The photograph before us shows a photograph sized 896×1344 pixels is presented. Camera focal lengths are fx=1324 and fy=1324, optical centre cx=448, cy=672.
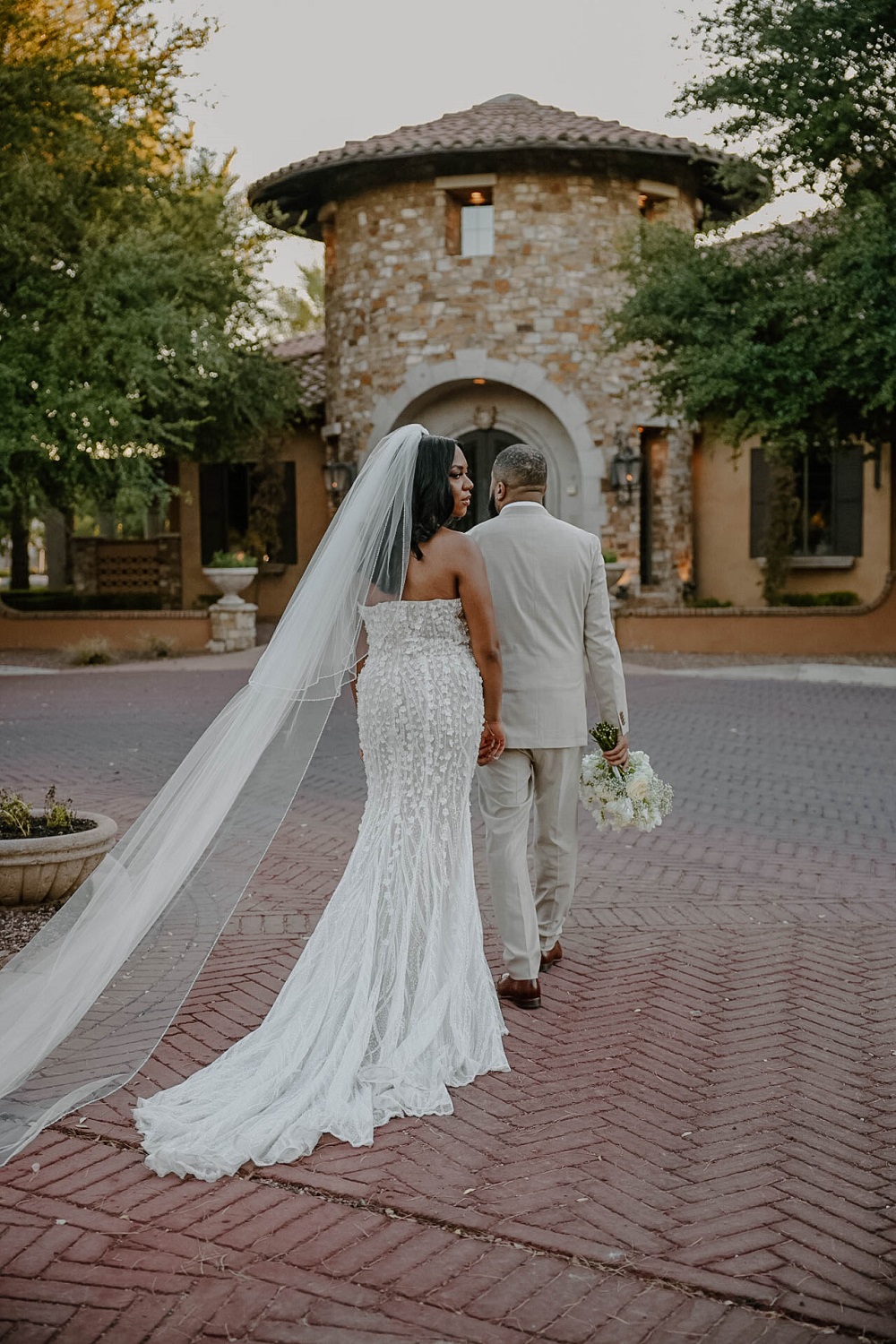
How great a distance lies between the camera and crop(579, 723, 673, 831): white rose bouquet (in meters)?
4.82

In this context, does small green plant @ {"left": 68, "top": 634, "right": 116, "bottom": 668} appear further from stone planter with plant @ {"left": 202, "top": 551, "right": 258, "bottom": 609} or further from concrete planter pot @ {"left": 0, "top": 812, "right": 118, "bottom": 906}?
concrete planter pot @ {"left": 0, "top": 812, "right": 118, "bottom": 906}

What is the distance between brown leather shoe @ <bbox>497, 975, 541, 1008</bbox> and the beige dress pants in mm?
29

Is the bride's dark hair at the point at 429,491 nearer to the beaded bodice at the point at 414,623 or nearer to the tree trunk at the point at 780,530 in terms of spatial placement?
the beaded bodice at the point at 414,623

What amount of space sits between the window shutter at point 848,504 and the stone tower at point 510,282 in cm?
292

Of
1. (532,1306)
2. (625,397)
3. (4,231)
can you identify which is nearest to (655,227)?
(625,397)

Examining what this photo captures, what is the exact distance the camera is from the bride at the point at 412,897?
384cm

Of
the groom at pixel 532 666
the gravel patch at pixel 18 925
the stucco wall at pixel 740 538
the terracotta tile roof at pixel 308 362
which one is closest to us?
the groom at pixel 532 666

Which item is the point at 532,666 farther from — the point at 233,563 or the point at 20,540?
the point at 20,540

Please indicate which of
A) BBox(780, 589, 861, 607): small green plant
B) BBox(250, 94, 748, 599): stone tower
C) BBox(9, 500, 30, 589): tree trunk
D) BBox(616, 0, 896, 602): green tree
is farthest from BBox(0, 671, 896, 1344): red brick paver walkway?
BBox(780, 589, 861, 607): small green plant

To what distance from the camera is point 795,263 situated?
16.8m

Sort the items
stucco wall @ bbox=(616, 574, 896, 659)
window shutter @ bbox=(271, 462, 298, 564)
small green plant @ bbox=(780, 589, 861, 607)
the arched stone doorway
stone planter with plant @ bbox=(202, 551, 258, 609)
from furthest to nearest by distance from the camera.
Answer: window shutter @ bbox=(271, 462, 298, 564) < small green plant @ bbox=(780, 589, 861, 607) < the arched stone doorway < stone planter with plant @ bbox=(202, 551, 258, 609) < stucco wall @ bbox=(616, 574, 896, 659)

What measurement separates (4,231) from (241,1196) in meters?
15.7

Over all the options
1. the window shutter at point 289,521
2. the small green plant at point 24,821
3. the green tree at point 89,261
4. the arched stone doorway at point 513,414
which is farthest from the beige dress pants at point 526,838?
the window shutter at point 289,521

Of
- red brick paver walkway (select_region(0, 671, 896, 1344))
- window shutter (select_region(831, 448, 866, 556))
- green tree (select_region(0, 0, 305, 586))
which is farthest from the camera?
window shutter (select_region(831, 448, 866, 556))
